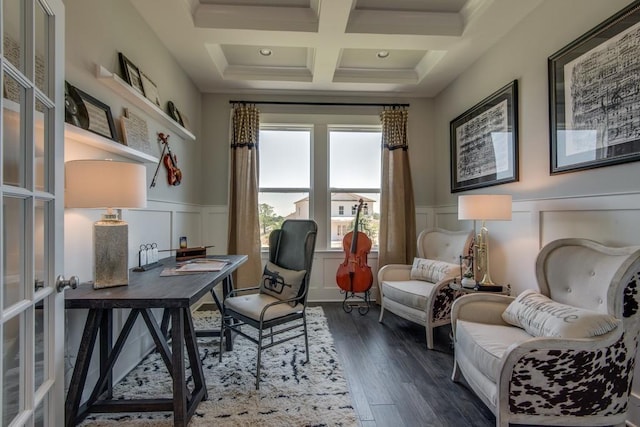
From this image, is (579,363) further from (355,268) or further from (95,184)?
(95,184)

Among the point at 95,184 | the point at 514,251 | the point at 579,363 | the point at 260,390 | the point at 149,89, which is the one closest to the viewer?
the point at 579,363

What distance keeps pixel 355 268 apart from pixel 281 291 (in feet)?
4.20

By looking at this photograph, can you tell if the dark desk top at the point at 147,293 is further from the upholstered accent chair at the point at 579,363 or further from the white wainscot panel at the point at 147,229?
the upholstered accent chair at the point at 579,363

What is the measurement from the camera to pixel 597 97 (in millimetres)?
1788

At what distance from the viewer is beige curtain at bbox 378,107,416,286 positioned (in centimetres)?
372

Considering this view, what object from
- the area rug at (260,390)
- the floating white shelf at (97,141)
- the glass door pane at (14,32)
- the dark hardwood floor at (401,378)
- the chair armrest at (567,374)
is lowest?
the dark hardwood floor at (401,378)

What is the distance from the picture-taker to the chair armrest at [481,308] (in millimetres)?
1935

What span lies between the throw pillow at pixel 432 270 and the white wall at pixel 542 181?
397mm

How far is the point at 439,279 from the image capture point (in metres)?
2.81

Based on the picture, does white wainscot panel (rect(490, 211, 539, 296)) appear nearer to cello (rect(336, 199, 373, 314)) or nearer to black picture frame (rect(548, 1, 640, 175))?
black picture frame (rect(548, 1, 640, 175))

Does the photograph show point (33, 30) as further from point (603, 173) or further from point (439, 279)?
point (439, 279)

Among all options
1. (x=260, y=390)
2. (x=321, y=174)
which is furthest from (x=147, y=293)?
(x=321, y=174)

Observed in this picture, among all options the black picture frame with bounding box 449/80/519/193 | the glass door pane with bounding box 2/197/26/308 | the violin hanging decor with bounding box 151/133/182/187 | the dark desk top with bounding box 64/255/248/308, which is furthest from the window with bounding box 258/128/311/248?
the glass door pane with bounding box 2/197/26/308

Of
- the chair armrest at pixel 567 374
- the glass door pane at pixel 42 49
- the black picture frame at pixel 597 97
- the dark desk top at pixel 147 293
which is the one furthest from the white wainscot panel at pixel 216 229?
the black picture frame at pixel 597 97
